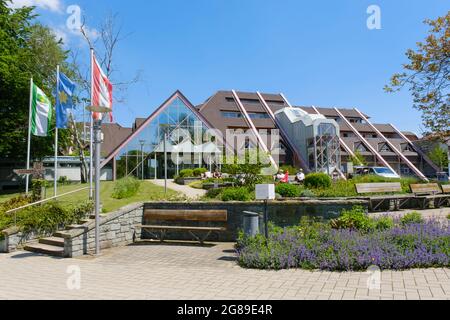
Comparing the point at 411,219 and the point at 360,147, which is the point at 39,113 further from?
the point at 360,147

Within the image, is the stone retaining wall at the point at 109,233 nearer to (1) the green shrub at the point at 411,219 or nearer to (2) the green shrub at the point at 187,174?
(1) the green shrub at the point at 411,219

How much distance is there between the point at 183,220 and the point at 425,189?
11.5 meters

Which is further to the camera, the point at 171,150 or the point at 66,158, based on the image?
the point at 66,158

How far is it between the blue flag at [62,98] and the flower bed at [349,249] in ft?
29.5

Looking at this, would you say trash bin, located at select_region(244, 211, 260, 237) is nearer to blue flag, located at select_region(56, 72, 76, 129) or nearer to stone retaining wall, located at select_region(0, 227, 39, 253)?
stone retaining wall, located at select_region(0, 227, 39, 253)

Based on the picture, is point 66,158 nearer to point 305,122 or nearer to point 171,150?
point 171,150

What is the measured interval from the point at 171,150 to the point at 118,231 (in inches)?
976

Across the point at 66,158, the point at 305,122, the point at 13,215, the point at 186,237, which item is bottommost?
the point at 186,237

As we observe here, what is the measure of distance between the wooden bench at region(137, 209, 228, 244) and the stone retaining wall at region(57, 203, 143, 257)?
33 centimetres

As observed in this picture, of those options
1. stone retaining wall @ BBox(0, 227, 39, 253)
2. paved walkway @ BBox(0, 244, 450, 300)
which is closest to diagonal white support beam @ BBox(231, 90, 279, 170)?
stone retaining wall @ BBox(0, 227, 39, 253)

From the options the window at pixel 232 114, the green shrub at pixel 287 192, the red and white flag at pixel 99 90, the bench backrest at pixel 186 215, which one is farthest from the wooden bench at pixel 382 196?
the window at pixel 232 114

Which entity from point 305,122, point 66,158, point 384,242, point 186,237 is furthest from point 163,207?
point 305,122

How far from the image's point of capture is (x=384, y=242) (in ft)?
21.4

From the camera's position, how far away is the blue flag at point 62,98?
495 inches
